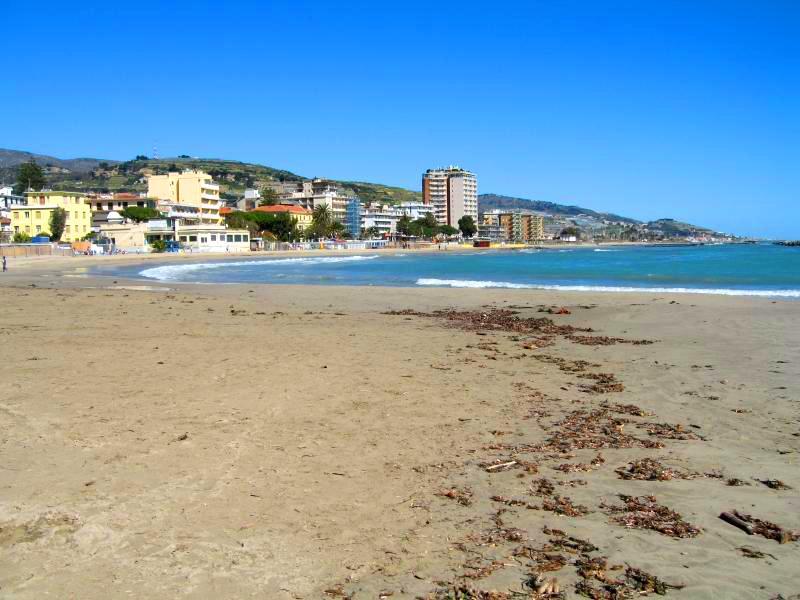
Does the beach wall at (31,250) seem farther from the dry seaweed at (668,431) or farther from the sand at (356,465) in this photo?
the dry seaweed at (668,431)

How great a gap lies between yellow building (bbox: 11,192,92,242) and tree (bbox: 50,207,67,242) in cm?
62

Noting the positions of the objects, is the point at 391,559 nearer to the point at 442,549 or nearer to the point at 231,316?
the point at 442,549

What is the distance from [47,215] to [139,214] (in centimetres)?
1515

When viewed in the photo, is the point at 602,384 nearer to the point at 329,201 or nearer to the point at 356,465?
the point at 356,465

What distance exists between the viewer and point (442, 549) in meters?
4.25

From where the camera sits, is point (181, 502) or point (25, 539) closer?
point (25, 539)

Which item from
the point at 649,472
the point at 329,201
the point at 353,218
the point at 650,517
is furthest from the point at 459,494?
the point at 353,218

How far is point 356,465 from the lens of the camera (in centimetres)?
577

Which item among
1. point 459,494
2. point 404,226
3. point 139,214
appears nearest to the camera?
point 459,494

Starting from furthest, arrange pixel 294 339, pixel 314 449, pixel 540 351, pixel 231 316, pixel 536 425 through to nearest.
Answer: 1. pixel 231 316
2. pixel 294 339
3. pixel 540 351
4. pixel 536 425
5. pixel 314 449

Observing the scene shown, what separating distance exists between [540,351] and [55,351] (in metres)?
8.03

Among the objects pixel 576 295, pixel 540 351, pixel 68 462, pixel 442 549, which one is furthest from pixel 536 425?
pixel 576 295

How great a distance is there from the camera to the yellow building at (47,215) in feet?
286

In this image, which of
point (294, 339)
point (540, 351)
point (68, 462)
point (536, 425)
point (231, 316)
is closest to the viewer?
point (68, 462)
